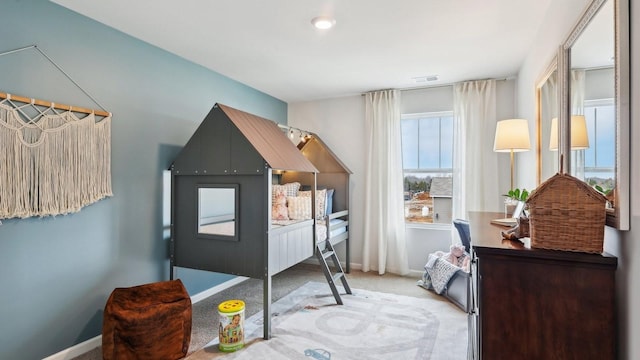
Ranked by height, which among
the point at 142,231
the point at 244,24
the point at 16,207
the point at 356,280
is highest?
the point at 244,24

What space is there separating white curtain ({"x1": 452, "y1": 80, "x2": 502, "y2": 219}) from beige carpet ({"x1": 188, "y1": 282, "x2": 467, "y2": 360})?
1.38 m

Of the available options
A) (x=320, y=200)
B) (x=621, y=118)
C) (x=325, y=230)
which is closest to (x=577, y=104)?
(x=621, y=118)

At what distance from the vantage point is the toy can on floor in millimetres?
2412

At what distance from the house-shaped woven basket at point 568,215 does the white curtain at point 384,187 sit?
3.06m

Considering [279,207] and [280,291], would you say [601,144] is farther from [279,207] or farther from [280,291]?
[280,291]

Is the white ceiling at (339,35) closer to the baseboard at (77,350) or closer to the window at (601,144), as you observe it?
the window at (601,144)

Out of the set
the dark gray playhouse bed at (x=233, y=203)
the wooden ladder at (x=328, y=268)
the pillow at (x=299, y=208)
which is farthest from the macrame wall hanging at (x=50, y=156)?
the wooden ladder at (x=328, y=268)

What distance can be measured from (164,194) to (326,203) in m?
2.00

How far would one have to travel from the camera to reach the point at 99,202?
2490mm

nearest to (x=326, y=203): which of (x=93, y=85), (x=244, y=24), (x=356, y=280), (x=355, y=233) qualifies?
(x=355, y=233)

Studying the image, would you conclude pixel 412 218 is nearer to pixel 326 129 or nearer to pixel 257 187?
pixel 326 129

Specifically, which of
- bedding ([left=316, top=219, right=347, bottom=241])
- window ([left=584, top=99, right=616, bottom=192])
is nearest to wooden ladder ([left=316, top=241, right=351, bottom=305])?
bedding ([left=316, top=219, right=347, bottom=241])

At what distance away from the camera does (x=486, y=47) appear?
2.95 metres

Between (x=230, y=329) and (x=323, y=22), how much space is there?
2.40 m
